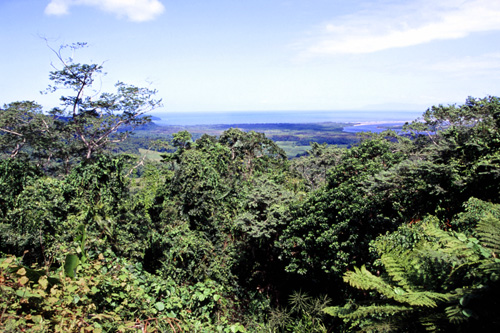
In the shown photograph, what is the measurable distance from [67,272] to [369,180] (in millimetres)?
6527

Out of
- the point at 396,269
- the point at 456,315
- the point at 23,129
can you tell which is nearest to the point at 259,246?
the point at 396,269

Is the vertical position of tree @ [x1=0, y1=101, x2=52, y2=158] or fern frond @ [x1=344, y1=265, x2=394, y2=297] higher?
tree @ [x1=0, y1=101, x2=52, y2=158]

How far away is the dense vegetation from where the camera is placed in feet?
7.84

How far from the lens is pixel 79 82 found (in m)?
15.9

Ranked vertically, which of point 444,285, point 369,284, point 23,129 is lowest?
point 369,284

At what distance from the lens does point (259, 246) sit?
31.5 feet

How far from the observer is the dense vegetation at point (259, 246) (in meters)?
2.39

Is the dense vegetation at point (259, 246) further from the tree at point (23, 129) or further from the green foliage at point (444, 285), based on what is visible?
the tree at point (23, 129)

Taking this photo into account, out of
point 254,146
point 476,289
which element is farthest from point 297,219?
point 254,146

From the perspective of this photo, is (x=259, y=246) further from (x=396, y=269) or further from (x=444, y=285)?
(x=444, y=285)

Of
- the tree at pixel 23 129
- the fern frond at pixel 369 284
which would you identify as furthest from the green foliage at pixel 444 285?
the tree at pixel 23 129

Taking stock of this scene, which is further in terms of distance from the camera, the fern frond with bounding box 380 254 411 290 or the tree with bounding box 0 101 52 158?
the tree with bounding box 0 101 52 158

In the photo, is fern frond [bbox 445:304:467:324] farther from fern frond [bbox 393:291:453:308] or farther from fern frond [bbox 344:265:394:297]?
fern frond [bbox 344:265:394:297]

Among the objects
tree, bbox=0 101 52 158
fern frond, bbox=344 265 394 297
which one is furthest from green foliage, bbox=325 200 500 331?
tree, bbox=0 101 52 158
